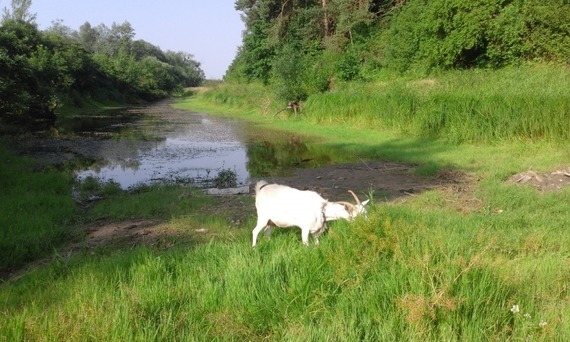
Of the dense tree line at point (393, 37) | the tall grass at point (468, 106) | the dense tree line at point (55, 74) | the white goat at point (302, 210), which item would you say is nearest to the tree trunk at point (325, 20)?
the dense tree line at point (393, 37)

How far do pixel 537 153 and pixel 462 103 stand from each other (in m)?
3.56

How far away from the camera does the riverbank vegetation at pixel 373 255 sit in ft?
13.5

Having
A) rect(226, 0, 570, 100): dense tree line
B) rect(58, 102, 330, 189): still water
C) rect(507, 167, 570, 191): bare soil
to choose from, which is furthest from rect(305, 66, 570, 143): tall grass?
rect(507, 167, 570, 191): bare soil

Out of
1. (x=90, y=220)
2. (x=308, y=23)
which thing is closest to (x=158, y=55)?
(x=308, y=23)

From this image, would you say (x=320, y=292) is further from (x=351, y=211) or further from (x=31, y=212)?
(x=31, y=212)

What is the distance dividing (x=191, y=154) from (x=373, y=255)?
45.9 ft

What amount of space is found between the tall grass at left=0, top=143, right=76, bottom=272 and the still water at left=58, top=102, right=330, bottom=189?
1694mm

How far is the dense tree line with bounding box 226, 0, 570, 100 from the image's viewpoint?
20.3 meters

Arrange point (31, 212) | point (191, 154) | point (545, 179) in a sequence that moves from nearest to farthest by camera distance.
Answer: point (31, 212) < point (545, 179) < point (191, 154)

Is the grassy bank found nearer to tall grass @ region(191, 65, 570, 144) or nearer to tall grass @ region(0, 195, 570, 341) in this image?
tall grass @ region(0, 195, 570, 341)

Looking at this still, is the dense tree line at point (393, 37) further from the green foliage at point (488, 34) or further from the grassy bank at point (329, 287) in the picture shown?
the grassy bank at point (329, 287)

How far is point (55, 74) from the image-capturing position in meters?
37.6

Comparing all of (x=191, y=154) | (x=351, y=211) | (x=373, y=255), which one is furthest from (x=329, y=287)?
(x=191, y=154)

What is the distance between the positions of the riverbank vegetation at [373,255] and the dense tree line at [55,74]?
850 centimetres
